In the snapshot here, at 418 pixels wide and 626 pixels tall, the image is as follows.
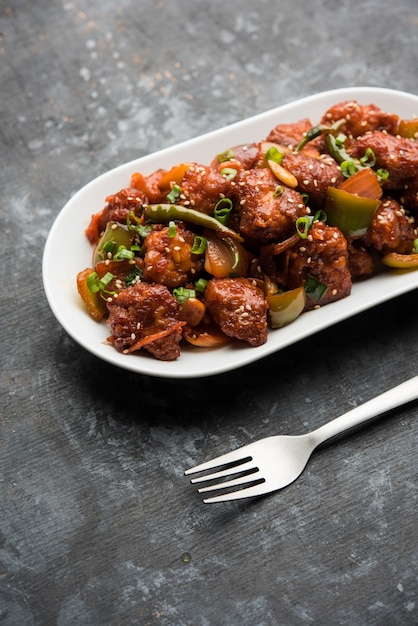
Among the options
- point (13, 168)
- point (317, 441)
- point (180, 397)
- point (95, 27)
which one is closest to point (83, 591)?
point (180, 397)

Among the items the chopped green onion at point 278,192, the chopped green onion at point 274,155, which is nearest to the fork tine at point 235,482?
the chopped green onion at point 278,192

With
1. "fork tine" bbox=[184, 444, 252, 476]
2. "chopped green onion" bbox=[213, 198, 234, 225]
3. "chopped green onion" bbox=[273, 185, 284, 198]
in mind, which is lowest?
"fork tine" bbox=[184, 444, 252, 476]

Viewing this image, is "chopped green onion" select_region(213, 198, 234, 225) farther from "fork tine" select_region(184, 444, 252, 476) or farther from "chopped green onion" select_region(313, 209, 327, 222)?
"fork tine" select_region(184, 444, 252, 476)

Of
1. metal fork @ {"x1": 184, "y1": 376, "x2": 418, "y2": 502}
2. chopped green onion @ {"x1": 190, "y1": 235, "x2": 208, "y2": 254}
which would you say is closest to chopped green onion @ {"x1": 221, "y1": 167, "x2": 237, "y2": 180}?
chopped green onion @ {"x1": 190, "y1": 235, "x2": 208, "y2": 254}

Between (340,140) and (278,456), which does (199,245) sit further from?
(278,456)

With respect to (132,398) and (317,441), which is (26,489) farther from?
(317,441)

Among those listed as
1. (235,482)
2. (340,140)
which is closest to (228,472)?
(235,482)

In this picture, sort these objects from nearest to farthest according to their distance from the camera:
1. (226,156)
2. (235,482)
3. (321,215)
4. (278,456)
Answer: (235,482) < (278,456) < (321,215) < (226,156)
